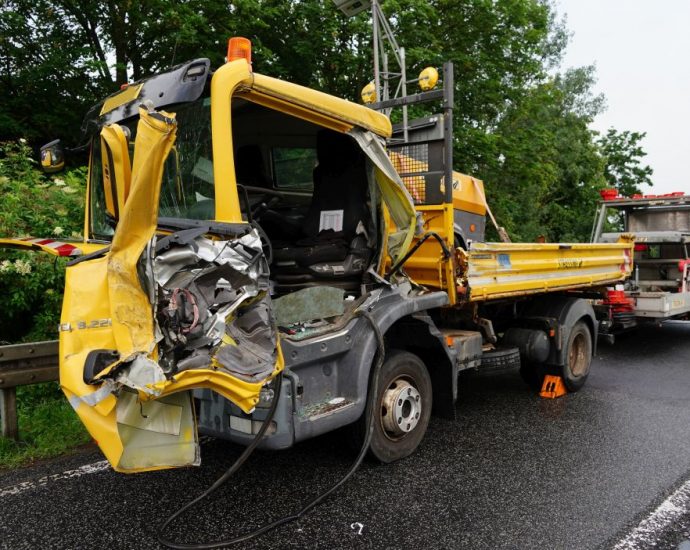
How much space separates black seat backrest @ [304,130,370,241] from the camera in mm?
4082

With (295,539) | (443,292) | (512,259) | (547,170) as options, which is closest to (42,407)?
(295,539)

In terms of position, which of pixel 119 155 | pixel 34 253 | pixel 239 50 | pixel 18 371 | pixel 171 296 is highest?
pixel 239 50

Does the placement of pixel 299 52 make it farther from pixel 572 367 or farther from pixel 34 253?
pixel 572 367

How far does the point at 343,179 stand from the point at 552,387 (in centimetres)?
349

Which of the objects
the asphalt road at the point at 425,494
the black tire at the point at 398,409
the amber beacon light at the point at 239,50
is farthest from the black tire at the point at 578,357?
the amber beacon light at the point at 239,50

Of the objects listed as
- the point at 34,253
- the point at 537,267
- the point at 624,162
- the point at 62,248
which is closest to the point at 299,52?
the point at 34,253

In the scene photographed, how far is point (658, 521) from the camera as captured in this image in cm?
330

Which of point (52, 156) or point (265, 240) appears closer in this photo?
point (265, 240)

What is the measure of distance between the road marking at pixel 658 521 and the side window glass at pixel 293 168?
10.7ft

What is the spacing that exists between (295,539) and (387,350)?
1463 millimetres

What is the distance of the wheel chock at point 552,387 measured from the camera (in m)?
6.06

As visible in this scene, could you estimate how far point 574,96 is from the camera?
31484mm

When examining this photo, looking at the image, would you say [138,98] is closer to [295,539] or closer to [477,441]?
[295,539]

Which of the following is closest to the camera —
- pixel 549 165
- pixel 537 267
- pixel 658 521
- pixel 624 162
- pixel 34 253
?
pixel 658 521
